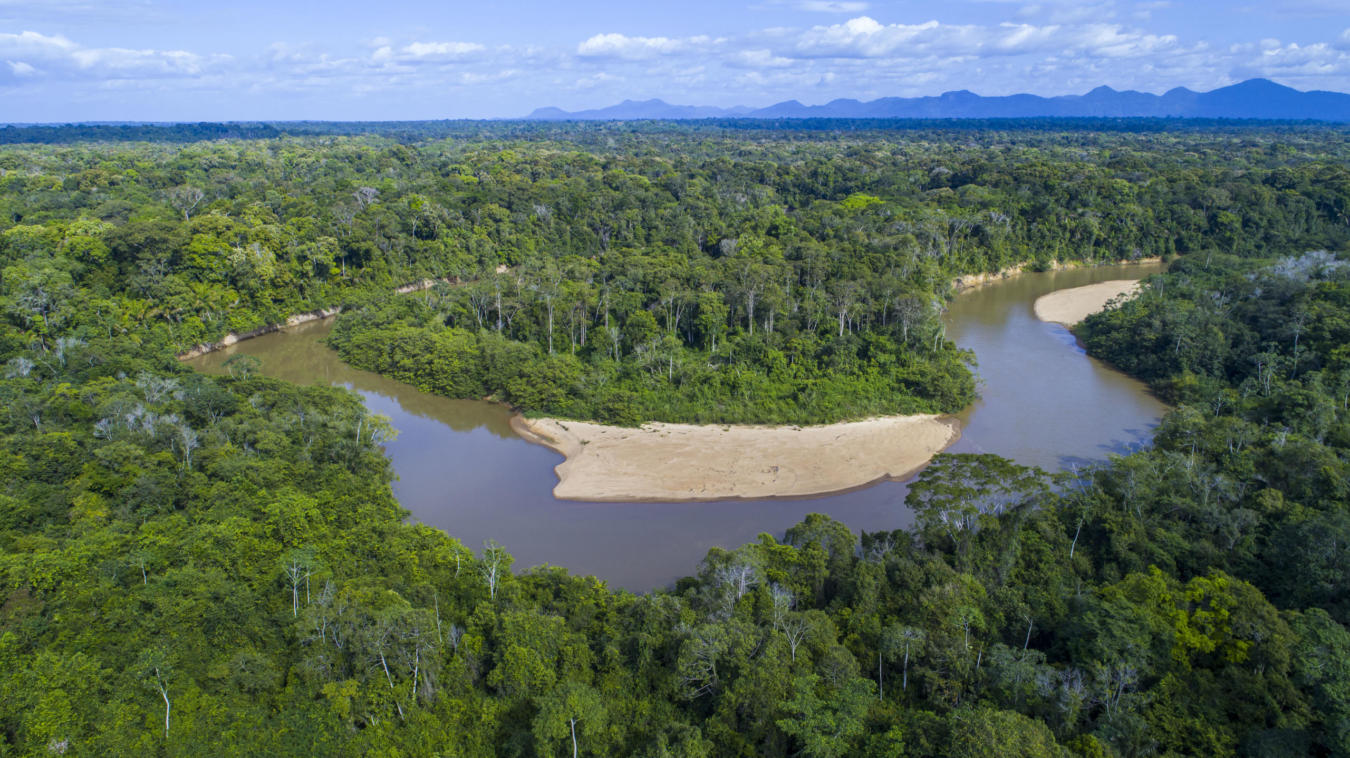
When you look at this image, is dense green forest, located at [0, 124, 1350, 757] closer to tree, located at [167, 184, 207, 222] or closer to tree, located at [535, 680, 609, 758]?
tree, located at [535, 680, 609, 758]

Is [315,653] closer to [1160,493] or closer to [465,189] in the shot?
[1160,493]

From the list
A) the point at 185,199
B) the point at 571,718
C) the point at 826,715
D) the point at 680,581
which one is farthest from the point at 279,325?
the point at 826,715

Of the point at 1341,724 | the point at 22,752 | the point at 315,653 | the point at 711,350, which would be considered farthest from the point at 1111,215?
the point at 22,752

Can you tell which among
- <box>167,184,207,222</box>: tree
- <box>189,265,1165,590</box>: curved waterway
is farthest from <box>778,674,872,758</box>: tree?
<box>167,184,207,222</box>: tree

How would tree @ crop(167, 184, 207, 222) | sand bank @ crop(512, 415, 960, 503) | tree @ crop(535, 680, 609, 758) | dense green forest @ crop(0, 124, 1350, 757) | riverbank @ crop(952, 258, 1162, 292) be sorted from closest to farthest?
tree @ crop(535, 680, 609, 758) → dense green forest @ crop(0, 124, 1350, 757) → sand bank @ crop(512, 415, 960, 503) → tree @ crop(167, 184, 207, 222) → riverbank @ crop(952, 258, 1162, 292)

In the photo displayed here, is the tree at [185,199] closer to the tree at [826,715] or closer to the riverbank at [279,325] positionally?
the riverbank at [279,325]

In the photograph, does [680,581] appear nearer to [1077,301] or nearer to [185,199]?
[1077,301]
